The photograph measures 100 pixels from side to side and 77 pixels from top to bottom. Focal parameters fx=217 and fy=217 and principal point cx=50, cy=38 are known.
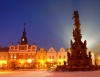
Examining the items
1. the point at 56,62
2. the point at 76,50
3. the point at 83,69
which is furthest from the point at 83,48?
the point at 56,62

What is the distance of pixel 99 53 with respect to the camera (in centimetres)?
7919

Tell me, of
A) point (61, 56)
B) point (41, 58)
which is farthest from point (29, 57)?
point (61, 56)

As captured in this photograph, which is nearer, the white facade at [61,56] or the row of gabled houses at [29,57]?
the row of gabled houses at [29,57]

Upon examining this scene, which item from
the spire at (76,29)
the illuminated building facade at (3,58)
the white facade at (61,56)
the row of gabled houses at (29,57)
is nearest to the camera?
the spire at (76,29)

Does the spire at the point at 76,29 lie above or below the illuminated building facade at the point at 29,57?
above

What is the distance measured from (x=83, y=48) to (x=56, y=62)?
120 ft

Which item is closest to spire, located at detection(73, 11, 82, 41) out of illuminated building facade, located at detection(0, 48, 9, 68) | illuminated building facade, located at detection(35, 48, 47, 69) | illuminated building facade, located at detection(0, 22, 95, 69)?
illuminated building facade, located at detection(0, 22, 95, 69)

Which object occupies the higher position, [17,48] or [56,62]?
[17,48]

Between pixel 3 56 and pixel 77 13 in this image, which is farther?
pixel 3 56

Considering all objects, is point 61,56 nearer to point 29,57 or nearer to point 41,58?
point 41,58

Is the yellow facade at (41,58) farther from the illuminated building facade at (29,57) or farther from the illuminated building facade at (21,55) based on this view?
the illuminated building facade at (21,55)

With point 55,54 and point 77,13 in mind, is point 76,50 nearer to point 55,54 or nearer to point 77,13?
point 77,13

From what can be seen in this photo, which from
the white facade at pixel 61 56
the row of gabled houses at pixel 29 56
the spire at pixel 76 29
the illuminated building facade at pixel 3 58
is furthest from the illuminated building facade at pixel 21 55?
the spire at pixel 76 29

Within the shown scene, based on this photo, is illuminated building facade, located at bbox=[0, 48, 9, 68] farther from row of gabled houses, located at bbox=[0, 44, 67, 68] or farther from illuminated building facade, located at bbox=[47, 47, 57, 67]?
illuminated building facade, located at bbox=[47, 47, 57, 67]
